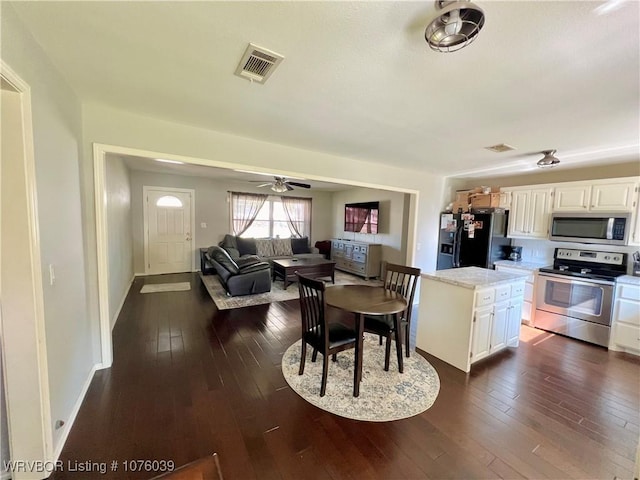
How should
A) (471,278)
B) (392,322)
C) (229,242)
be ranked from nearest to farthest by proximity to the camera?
(392,322) < (471,278) < (229,242)

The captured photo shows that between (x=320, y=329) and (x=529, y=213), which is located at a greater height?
(x=529, y=213)

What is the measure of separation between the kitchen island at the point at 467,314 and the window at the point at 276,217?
5578 mm

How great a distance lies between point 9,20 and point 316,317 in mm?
2495

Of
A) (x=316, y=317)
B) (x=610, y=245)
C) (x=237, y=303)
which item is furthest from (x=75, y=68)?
(x=610, y=245)

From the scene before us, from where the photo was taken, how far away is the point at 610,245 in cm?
352

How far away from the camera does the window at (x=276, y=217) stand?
7375 millimetres

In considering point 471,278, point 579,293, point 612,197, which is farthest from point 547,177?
point 471,278

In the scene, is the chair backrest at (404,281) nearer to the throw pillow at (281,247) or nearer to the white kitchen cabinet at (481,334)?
the white kitchen cabinet at (481,334)

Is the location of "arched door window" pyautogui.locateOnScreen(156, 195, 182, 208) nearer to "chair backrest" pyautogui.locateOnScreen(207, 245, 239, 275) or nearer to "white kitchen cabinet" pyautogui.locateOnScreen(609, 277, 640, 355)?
"chair backrest" pyautogui.locateOnScreen(207, 245, 239, 275)

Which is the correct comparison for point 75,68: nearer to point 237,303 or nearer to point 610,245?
point 237,303

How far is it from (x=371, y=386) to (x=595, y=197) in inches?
152

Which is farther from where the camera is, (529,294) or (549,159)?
(529,294)

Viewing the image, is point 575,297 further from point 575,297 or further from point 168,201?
point 168,201

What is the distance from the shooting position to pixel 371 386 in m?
2.38
